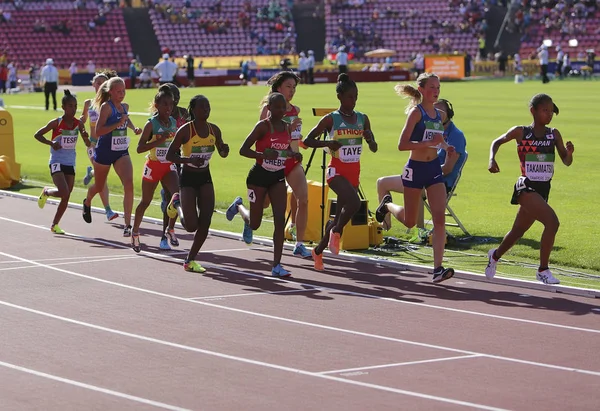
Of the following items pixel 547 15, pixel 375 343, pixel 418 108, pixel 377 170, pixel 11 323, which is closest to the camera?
pixel 375 343

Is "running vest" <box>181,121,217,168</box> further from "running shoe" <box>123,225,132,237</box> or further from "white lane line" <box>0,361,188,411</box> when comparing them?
"white lane line" <box>0,361,188,411</box>

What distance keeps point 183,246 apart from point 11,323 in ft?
15.3

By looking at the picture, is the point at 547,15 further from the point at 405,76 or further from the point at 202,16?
the point at 202,16

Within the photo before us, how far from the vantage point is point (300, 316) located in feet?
35.4

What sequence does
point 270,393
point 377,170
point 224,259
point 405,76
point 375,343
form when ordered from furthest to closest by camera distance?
point 405,76 < point 377,170 < point 224,259 < point 375,343 < point 270,393

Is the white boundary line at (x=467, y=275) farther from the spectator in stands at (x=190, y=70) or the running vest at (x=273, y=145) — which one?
the spectator in stands at (x=190, y=70)

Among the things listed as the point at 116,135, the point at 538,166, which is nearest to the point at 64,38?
the point at 116,135

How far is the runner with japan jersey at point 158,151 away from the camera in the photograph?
14.1 meters

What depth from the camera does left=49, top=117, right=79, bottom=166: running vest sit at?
1630cm

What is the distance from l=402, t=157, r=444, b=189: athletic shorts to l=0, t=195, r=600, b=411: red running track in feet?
3.43

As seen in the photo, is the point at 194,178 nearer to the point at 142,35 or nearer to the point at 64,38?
the point at 64,38

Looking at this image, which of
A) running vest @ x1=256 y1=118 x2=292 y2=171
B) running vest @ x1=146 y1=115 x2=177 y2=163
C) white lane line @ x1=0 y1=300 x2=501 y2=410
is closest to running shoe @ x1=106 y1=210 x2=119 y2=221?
running vest @ x1=146 y1=115 x2=177 y2=163

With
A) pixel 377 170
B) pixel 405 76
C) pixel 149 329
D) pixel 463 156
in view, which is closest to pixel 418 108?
pixel 463 156

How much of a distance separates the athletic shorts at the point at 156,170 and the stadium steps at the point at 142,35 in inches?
2394
